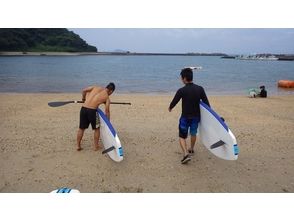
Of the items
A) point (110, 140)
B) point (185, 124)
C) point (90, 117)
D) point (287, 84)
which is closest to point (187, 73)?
point (185, 124)

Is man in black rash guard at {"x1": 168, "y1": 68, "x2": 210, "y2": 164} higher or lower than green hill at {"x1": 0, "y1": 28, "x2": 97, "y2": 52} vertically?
lower

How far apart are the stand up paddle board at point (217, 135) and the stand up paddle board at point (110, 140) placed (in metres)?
1.41

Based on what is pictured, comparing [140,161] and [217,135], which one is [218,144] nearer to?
[217,135]

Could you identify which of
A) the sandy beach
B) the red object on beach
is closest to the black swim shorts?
the sandy beach

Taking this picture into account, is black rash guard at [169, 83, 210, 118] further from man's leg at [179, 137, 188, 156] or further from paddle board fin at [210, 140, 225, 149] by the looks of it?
paddle board fin at [210, 140, 225, 149]

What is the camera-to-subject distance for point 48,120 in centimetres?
767

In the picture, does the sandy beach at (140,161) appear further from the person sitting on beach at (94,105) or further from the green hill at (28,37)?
the green hill at (28,37)

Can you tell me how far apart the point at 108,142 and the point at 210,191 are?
174cm

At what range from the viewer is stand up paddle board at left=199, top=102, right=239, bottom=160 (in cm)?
446

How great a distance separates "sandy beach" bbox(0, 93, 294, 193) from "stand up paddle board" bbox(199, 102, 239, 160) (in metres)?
0.29

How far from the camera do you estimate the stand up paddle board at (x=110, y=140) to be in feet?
14.6

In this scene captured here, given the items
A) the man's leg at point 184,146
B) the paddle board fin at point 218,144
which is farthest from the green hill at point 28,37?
the paddle board fin at point 218,144

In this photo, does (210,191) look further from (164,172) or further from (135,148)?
(135,148)
